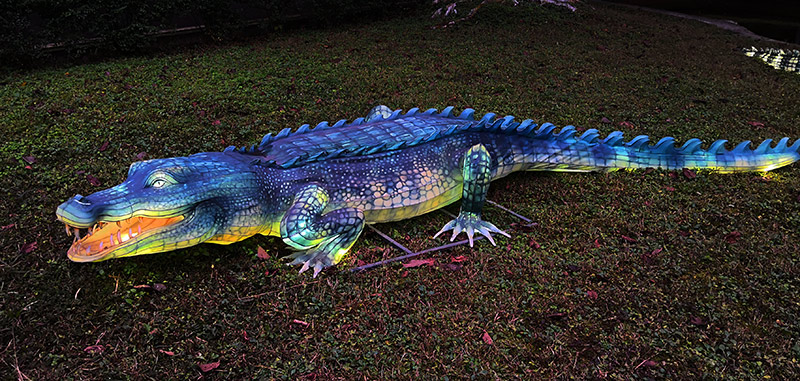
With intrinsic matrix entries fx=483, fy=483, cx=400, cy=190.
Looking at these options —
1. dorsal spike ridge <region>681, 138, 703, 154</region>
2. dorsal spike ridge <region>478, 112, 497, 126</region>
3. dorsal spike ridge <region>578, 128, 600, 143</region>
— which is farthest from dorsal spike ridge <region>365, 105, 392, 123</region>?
dorsal spike ridge <region>681, 138, 703, 154</region>

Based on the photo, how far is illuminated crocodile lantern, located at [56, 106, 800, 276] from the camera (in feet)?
10.1

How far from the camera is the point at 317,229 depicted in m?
3.51

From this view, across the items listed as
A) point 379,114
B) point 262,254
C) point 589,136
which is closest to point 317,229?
point 262,254

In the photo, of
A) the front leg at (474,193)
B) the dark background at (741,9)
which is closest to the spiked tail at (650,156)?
the front leg at (474,193)

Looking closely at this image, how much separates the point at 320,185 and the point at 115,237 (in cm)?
139

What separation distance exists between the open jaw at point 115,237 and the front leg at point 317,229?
76 cm

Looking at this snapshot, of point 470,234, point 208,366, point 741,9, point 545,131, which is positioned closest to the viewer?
point 208,366

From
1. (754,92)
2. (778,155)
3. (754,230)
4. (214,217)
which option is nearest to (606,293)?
(754,230)

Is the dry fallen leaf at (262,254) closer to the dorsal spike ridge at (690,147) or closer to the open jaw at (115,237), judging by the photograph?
the open jaw at (115,237)

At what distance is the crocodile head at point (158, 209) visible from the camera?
9.54 feet

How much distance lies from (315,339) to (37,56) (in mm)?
7978

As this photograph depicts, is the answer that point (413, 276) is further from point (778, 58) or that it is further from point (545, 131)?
point (778, 58)

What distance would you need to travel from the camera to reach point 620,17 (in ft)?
44.1

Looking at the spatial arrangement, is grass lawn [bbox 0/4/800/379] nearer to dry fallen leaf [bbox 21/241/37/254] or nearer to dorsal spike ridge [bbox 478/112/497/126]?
dry fallen leaf [bbox 21/241/37/254]
